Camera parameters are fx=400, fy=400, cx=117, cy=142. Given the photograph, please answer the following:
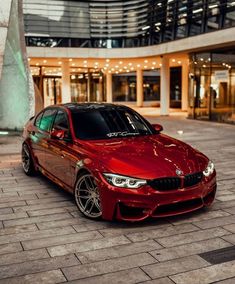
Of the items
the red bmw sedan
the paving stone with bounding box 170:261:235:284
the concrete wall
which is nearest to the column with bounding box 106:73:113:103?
the concrete wall

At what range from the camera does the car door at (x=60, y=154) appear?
6.38 metres

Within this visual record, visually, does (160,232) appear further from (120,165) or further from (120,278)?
(120,278)

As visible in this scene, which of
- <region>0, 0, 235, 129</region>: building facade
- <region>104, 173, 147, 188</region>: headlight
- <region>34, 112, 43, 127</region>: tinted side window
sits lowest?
<region>104, 173, 147, 188</region>: headlight

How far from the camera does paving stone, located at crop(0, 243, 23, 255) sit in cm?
467

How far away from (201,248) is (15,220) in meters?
2.69

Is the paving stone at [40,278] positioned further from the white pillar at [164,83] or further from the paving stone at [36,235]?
the white pillar at [164,83]

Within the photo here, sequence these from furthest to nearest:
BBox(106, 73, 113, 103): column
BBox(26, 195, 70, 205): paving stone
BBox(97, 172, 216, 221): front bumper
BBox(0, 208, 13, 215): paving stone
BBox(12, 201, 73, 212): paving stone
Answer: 1. BBox(106, 73, 113, 103): column
2. BBox(26, 195, 70, 205): paving stone
3. BBox(12, 201, 73, 212): paving stone
4. BBox(0, 208, 13, 215): paving stone
5. BBox(97, 172, 216, 221): front bumper

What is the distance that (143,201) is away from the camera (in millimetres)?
5109

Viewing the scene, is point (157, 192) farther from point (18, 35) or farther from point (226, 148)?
point (18, 35)

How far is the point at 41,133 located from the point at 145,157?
277 centimetres

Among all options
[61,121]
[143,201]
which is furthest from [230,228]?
[61,121]

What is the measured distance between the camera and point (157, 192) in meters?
5.15

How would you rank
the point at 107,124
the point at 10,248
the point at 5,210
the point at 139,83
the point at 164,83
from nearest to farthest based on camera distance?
1. the point at 10,248
2. the point at 5,210
3. the point at 107,124
4. the point at 164,83
5. the point at 139,83

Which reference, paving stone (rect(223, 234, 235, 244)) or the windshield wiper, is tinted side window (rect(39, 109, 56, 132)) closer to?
the windshield wiper
